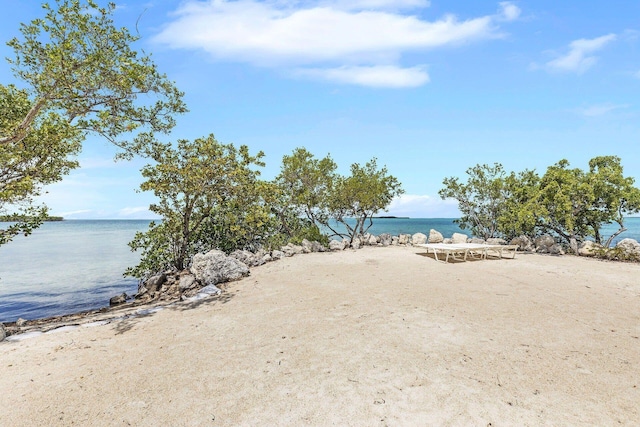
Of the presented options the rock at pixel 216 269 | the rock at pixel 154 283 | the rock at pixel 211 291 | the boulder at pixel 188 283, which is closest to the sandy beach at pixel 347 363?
the rock at pixel 211 291

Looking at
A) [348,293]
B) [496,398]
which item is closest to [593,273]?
[348,293]

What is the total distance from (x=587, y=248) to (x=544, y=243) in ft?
6.50

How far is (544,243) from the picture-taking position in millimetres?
19344

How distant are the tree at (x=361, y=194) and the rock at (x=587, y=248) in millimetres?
11248

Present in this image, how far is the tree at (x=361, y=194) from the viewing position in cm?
2300

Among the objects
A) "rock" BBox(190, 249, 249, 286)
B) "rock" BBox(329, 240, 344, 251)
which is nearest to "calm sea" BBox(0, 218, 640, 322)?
"rock" BBox(190, 249, 249, 286)

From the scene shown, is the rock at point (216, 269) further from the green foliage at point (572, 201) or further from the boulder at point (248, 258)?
the green foliage at point (572, 201)

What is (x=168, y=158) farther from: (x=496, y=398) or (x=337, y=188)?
(x=496, y=398)

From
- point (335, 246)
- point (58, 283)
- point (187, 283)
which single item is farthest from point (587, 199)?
point (58, 283)

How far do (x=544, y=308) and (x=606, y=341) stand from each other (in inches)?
82.0

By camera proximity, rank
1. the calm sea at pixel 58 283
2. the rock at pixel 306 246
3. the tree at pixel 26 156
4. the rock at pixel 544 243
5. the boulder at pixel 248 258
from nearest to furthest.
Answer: the tree at pixel 26 156 → the calm sea at pixel 58 283 → the boulder at pixel 248 258 → the rock at pixel 544 243 → the rock at pixel 306 246

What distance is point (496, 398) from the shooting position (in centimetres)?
425

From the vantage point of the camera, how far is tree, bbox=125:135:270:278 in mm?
13281

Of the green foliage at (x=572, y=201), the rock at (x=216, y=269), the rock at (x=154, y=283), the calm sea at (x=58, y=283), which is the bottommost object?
the calm sea at (x=58, y=283)
